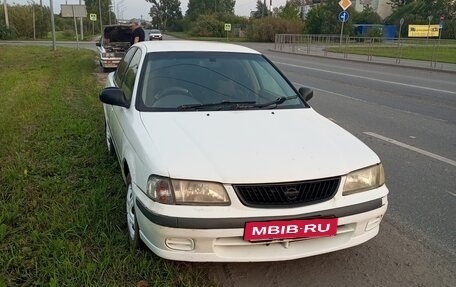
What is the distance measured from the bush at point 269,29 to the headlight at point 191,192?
2089 inches

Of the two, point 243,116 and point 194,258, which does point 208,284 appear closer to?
point 194,258

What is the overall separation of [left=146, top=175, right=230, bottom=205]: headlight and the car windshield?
1177 mm

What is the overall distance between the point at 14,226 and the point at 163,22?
379ft

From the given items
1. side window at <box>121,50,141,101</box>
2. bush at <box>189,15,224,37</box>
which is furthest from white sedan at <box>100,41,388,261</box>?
bush at <box>189,15,224,37</box>

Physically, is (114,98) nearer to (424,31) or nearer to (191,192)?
(191,192)

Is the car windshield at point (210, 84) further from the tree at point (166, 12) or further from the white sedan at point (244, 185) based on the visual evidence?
the tree at point (166, 12)

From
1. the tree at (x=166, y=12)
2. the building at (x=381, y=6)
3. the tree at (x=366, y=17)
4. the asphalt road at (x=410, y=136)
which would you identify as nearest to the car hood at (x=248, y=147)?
the asphalt road at (x=410, y=136)

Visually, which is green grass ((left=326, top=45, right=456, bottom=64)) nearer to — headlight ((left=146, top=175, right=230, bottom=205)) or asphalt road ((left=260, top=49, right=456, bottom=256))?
asphalt road ((left=260, top=49, right=456, bottom=256))

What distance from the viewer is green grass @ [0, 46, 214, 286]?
2.89 meters

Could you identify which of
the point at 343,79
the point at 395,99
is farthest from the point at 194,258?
the point at 343,79

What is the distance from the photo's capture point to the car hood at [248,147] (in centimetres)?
270

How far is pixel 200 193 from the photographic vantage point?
2.67 metres

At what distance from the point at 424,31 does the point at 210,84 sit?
27032 millimetres

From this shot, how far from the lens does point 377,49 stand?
32094 millimetres
